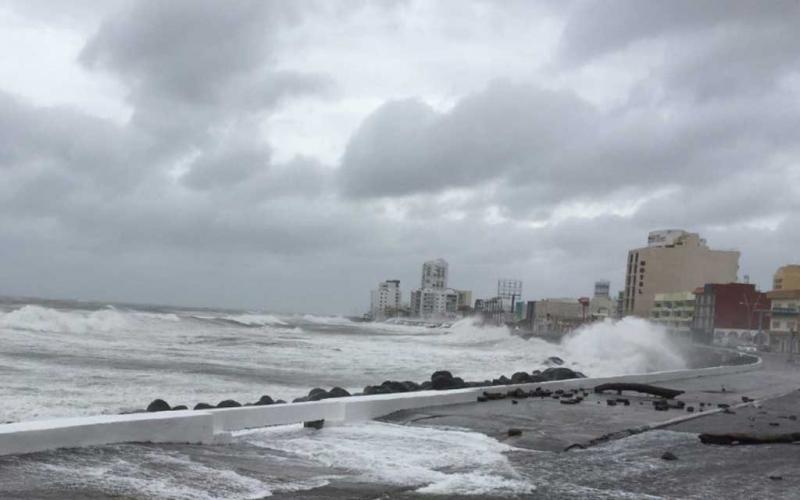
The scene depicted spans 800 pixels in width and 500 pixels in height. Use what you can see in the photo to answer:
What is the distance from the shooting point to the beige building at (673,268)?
4702 inches

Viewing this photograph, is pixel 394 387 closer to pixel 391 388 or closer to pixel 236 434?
pixel 391 388

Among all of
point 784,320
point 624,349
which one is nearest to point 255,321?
point 624,349

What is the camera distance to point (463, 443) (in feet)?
29.3

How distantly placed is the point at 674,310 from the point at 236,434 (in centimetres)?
10751

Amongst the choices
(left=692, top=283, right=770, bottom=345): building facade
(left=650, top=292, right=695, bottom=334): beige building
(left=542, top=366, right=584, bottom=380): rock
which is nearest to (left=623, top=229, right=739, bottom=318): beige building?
(left=650, top=292, right=695, bottom=334): beige building

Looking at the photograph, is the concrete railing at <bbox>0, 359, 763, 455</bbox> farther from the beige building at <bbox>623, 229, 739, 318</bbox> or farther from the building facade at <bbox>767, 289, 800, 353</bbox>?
the beige building at <bbox>623, 229, 739, 318</bbox>

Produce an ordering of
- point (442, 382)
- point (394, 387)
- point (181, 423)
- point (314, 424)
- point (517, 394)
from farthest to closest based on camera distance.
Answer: point (442, 382)
point (394, 387)
point (517, 394)
point (314, 424)
point (181, 423)

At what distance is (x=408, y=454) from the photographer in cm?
806

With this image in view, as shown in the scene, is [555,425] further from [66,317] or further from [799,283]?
[799,283]

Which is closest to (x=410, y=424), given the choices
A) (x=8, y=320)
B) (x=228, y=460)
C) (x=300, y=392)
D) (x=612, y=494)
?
(x=228, y=460)

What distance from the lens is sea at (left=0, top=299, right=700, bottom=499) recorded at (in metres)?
6.16

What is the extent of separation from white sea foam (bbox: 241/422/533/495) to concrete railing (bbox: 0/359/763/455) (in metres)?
0.21

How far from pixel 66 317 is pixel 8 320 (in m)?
4.94

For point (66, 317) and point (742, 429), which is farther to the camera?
point (66, 317)
